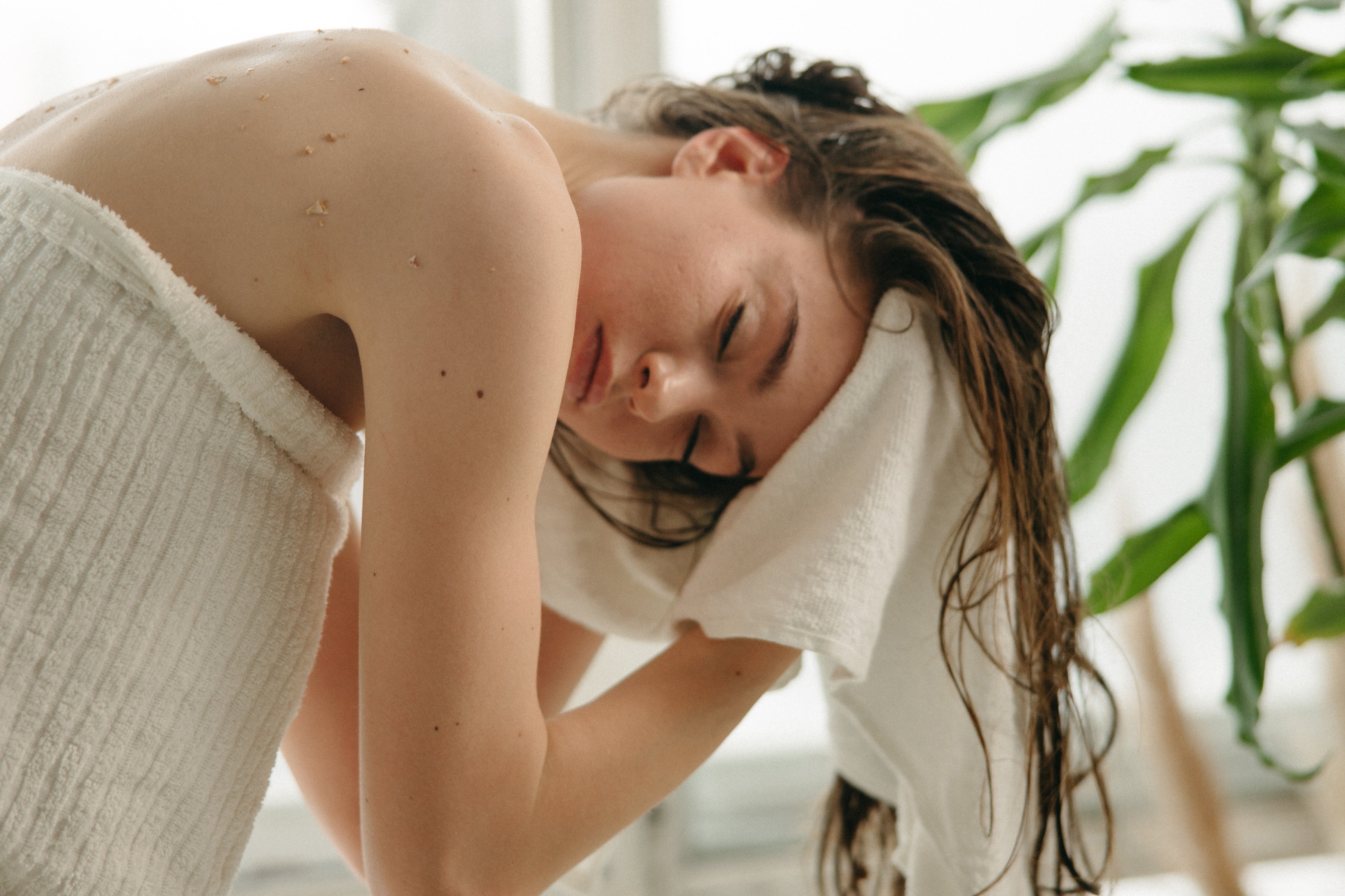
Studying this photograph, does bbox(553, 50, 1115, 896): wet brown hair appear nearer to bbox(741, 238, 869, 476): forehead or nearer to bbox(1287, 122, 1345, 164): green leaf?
bbox(741, 238, 869, 476): forehead

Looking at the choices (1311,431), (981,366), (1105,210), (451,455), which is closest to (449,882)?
(451,455)

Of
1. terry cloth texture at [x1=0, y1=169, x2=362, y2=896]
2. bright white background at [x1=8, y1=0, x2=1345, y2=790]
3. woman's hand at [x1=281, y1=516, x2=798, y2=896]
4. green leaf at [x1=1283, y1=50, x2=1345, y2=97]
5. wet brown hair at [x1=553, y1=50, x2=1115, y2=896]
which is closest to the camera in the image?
terry cloth texture at [x1=0, y1=169, x2=362, y2=896]

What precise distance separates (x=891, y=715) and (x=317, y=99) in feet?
2.21

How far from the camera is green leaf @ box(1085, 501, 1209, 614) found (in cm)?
109

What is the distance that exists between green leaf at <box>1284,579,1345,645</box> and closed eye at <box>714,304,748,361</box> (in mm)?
702

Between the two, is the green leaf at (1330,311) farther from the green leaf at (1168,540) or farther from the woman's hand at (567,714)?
the woman's hand at (567,714)

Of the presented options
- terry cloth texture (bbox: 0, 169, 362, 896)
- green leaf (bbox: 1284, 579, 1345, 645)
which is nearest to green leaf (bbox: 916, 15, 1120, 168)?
green leaf (bbox: 1284, 579, 1345, 645)

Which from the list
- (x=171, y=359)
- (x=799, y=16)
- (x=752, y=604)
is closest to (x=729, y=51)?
(x=799, y=16)

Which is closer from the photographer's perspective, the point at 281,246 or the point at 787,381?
the point at 281,246

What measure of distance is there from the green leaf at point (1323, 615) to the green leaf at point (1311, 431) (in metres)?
0.13

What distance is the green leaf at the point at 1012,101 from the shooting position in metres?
1.13

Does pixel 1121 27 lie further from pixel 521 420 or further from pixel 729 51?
pixel 521 420

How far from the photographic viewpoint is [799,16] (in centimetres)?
145

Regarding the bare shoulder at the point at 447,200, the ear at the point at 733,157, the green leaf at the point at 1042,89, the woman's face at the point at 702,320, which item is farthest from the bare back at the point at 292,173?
the green leaf at the point at 1042,89
